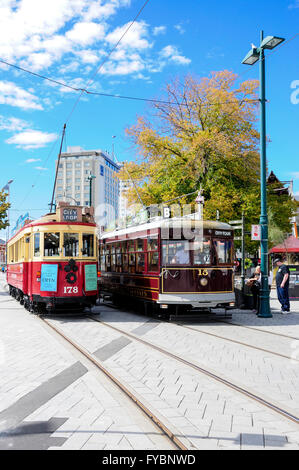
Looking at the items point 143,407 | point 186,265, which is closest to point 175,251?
point 186,265

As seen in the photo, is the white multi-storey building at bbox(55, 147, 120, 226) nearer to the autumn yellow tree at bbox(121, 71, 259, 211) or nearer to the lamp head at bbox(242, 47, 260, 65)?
the autumn yellow tree at bbox(121, 71, 259, 211)

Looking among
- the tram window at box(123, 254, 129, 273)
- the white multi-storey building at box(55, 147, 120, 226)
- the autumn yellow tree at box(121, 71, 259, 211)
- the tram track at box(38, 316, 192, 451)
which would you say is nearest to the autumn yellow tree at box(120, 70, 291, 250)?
the autumn yellow tree at box(121, 71, 259, 211)

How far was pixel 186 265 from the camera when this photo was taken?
39.4 feet

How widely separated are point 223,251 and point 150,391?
767 cm

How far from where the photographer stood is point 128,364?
666 centimetres

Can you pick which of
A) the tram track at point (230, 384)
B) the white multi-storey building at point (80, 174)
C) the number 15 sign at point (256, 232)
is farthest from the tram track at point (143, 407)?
the white multi-storey building at point (80, 174)

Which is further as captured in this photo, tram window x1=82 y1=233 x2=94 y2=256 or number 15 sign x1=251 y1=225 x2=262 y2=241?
tram window x1=82 y1=233 x2=94 y2=256

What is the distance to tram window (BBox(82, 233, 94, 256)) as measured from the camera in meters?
13.0

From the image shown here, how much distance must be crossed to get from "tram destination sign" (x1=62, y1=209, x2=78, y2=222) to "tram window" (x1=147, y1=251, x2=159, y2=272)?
2.44m

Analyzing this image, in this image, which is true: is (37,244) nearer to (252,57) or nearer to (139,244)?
(139,244)

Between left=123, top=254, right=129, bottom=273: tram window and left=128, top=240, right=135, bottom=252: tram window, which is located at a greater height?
left=128, top=240, right=135, bottom=252: tram window

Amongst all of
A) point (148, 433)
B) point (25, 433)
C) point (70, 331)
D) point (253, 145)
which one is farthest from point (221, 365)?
point (253, 145)
